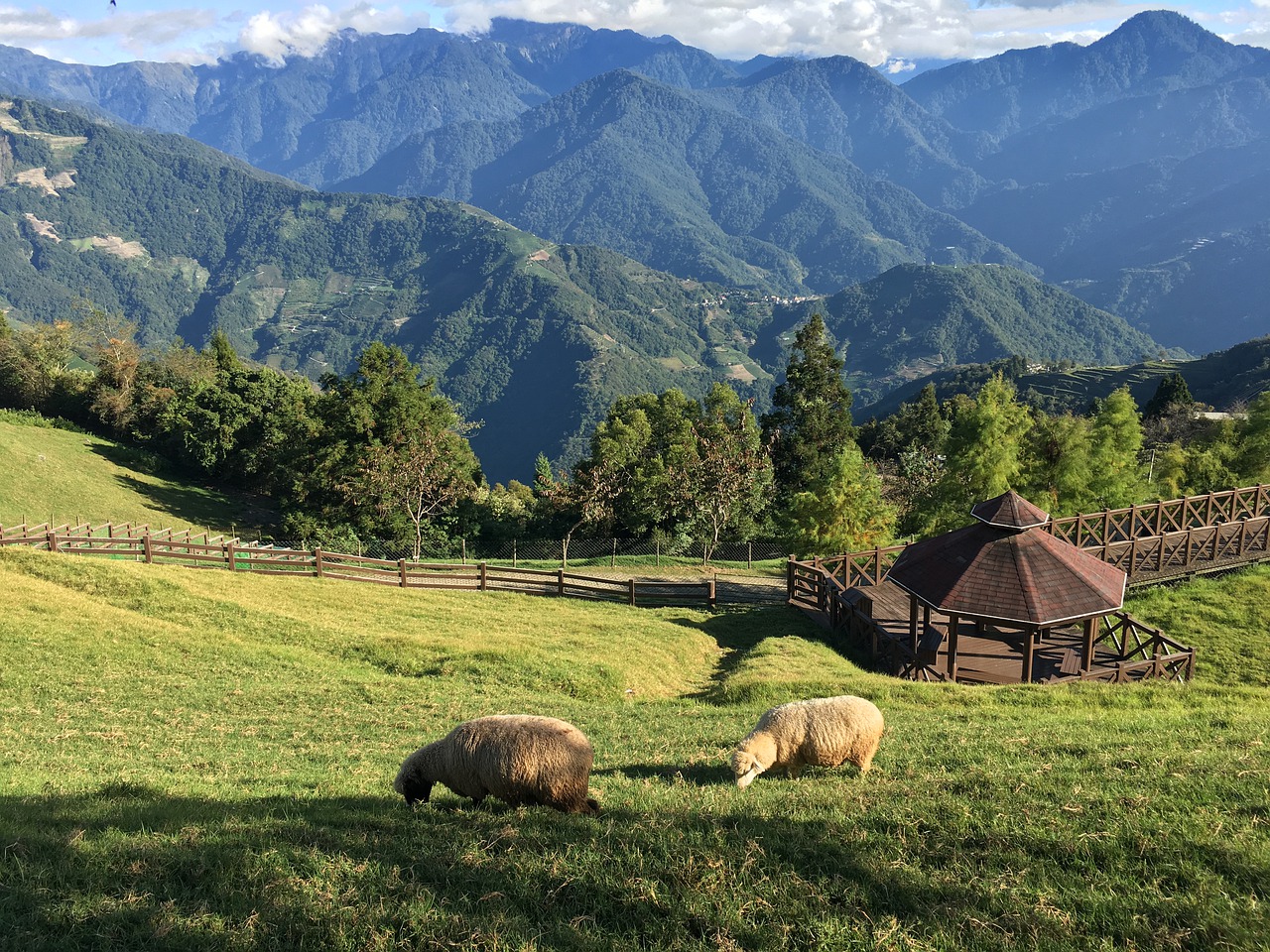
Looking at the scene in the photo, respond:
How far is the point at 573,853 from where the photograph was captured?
254 inches

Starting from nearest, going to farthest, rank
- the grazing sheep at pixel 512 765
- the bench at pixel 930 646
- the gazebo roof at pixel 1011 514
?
the grazing sheep at pixel 512 765
the gazebo roof at pixel 1011 514
the bench at pixel 930 646

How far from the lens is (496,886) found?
6.09m

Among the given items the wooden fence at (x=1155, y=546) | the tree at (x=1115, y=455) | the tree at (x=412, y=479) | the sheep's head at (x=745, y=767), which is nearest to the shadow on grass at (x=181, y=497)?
the tree at (x=412, y=479)

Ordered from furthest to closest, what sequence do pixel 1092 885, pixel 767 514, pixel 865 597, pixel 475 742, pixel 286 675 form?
pixel 767 514 < pixel 865 597 < pixel 286 675 < pixel 475 742 < pixel 1092 885

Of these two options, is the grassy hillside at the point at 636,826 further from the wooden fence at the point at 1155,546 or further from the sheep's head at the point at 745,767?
the wooden fence at the point at 1155,546

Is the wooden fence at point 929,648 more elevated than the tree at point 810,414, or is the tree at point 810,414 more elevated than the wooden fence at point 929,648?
the tree at point 810,414

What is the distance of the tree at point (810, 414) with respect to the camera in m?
46.2

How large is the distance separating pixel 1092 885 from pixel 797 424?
4274cm

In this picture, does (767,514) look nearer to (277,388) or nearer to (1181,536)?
(1181,536)

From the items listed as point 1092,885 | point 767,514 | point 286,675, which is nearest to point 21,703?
point 286,675

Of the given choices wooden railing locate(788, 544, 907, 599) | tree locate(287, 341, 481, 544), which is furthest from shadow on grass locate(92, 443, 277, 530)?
wooden railing locate(788, 544, 907, 599)

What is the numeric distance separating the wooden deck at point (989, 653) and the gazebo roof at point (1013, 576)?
1.00 metres

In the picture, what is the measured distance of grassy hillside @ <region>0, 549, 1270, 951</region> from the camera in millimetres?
5453

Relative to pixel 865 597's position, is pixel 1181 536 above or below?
above
